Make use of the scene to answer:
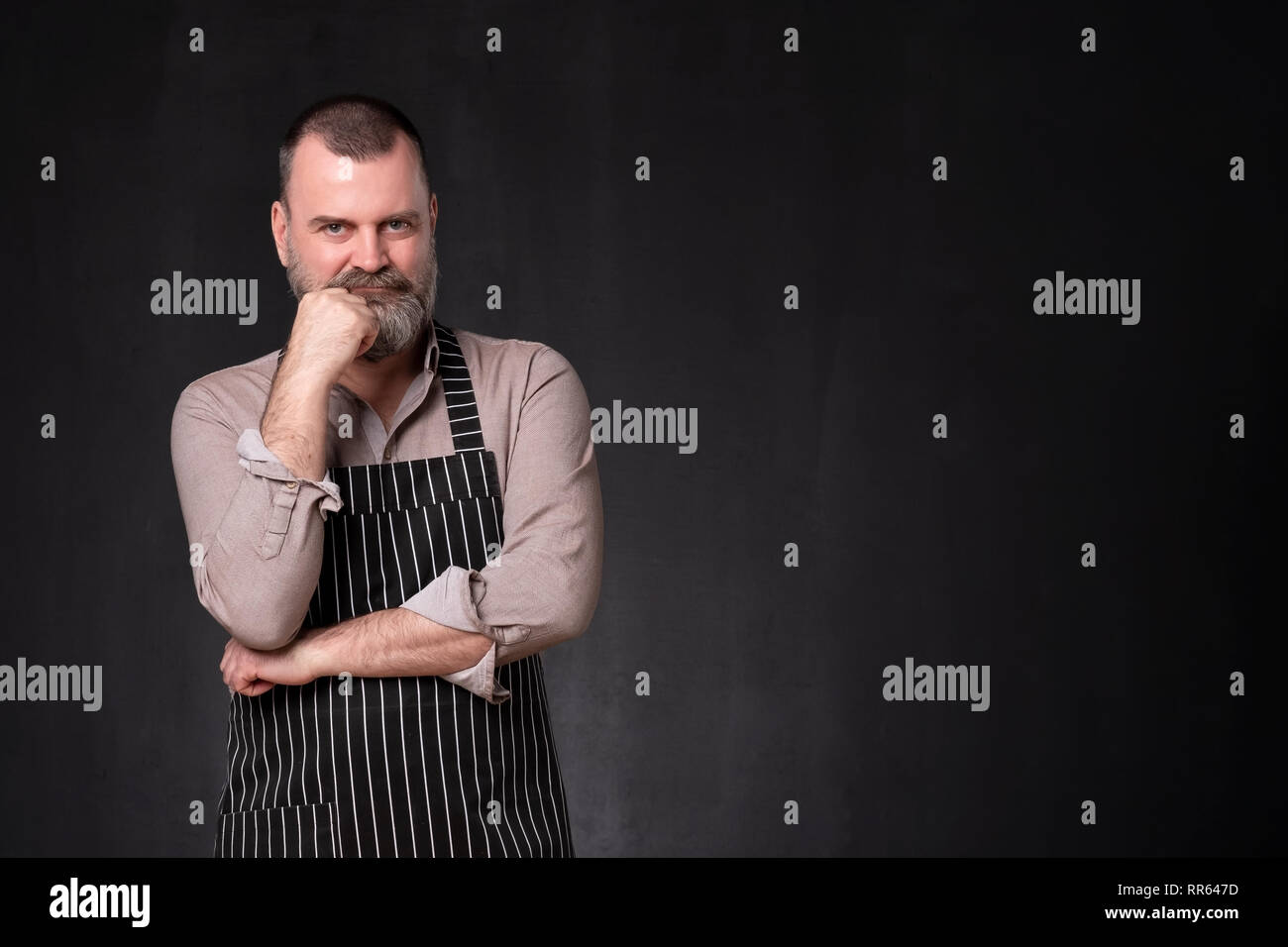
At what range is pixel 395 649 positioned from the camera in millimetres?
1701

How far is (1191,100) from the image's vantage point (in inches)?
148

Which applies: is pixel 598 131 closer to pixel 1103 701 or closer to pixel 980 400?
pixel 980 400

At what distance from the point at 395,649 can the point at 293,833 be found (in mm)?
272

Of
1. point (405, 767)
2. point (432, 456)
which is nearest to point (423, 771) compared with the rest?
point (405, 767)

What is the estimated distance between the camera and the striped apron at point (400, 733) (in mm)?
1714

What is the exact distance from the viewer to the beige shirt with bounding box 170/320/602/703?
1668 mm

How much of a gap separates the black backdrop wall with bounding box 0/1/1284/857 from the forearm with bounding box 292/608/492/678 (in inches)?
77.7

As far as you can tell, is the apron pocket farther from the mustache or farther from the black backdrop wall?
the black backdrop wall

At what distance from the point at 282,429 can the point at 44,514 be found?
2215 millimetres

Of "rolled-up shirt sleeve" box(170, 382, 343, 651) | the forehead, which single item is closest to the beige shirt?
"rolled-up shirt sleeve" box(170, 382, 343, 651)

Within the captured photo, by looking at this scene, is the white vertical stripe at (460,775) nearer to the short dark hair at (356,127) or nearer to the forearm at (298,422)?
→ the forearm at (298,422)

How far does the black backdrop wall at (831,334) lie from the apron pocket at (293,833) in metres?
1.97

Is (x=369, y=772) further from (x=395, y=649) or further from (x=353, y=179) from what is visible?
(x=353, y=179)

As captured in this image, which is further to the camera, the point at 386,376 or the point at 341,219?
the point at 386,376
